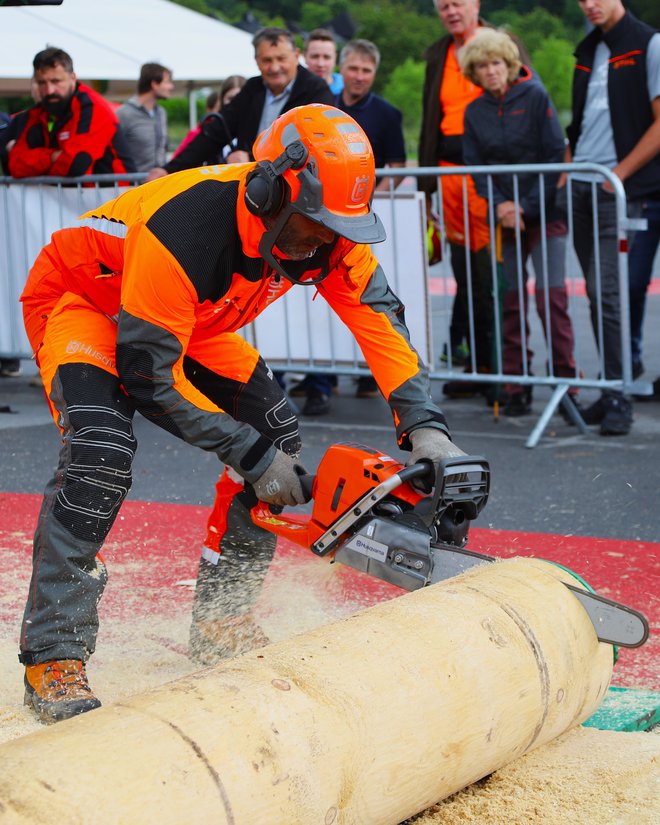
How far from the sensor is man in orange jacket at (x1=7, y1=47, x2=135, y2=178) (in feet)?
23.5

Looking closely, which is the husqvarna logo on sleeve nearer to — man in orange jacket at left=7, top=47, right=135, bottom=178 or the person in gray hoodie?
man in orange jacket at left=7, top=47, right=135, bottom=178

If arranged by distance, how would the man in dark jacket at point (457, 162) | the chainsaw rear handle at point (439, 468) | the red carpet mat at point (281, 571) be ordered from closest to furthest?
the chainsaw rear handle at point (439, 468)
the red carpet mat at point (281, 571)
the man in dark jacket at point (457, 162)

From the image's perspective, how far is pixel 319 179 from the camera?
2770 millimetres

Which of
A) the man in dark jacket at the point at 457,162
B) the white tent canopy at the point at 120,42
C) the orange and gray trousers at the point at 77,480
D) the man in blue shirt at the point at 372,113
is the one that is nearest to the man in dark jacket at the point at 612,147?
the man in dark jacket at the point at 457,162

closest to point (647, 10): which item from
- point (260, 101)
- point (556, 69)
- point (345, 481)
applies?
point (556, 69)

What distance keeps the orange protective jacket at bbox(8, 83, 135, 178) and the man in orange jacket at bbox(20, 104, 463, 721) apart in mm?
4206

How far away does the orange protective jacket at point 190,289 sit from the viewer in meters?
2.83

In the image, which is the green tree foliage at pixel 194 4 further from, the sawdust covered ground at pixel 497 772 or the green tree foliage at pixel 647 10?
the sawdust covered ground at pixel 497 772

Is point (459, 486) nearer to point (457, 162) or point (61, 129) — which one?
point (457, 162)

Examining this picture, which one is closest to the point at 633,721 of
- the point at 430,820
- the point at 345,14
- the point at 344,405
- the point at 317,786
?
the point at 430,820

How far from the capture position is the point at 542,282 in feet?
21.3

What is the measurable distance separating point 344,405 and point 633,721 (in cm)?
441

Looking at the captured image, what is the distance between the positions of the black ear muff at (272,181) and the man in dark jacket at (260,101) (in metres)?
3.72

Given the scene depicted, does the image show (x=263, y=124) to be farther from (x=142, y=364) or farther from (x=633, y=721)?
(x=633, y=721)
